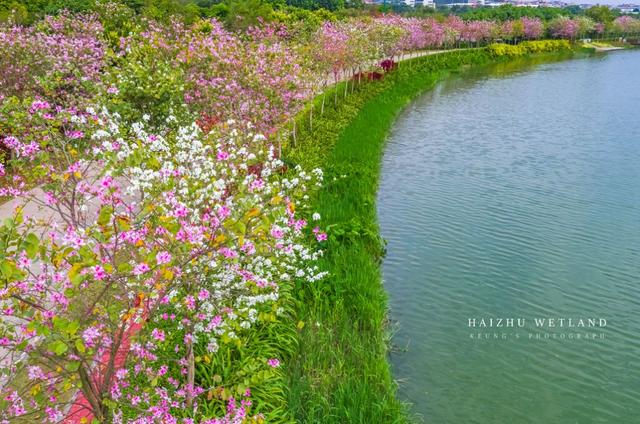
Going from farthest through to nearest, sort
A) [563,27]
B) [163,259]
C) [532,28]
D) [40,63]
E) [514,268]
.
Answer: [563,27], [532,28], [40,63], [514,268], [163,259]

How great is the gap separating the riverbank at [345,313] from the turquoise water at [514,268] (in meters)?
0.93

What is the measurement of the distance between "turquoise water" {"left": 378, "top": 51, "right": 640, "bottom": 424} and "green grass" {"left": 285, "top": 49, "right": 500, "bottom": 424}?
0.93 metres

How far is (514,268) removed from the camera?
1661 cm

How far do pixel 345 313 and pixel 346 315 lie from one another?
0.06 meters

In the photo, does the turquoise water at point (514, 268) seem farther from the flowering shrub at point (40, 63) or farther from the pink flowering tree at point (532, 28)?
the pink flowering tree at point (532, 28)

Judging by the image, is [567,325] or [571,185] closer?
[567,325]

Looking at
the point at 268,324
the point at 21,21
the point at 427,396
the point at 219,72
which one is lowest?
the point at 427,396

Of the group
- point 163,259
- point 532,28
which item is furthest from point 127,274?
point 532,28

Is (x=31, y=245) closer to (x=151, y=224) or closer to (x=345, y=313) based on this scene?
(x=151, y=224)

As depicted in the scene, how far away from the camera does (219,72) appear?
64.6 feet

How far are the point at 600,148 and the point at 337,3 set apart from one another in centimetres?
9472

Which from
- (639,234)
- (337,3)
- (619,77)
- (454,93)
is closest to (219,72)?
(639,234)

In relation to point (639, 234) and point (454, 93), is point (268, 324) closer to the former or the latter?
point (639, 234)

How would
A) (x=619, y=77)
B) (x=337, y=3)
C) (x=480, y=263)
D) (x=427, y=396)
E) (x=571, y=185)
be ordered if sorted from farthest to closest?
(x=337, y=3) → (x=619, y=77) → (x=571, y=185) → (x=480, y=263) → (x=427, y=396)
